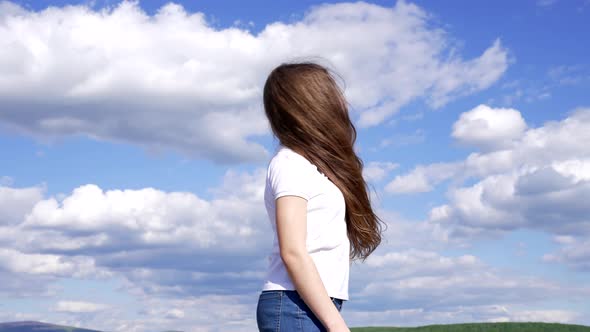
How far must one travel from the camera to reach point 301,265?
3.75 m

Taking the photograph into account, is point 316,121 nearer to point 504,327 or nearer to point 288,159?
point 288,159

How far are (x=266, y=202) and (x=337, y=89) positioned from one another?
2.58 feet

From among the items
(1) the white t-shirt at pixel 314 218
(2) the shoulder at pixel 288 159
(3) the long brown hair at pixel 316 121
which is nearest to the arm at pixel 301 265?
(1) the white t-shirt at pixel 314 218

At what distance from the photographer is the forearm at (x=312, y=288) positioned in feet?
12.2

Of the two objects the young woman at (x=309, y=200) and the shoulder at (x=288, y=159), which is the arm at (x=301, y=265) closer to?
the young woman at (x=309, y=200)

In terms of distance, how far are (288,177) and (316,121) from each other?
401 mm

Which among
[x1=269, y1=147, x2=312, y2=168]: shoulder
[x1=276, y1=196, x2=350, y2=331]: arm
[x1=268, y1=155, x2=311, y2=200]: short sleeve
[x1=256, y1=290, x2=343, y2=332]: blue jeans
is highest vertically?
[x1=269, y1=147, x2=312, y2=168]: shoulder

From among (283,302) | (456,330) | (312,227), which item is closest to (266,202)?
(312,227)

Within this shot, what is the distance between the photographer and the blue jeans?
3770 millimetres

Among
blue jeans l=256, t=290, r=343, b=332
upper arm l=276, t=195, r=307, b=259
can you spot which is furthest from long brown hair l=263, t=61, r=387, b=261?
blue jeans l=256, t=290, r=343, b=332

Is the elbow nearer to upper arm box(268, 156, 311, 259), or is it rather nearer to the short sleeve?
upper arm box(268, 156, 311, 259)

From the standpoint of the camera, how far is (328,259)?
3945 mm

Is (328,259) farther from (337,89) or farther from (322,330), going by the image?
(337,89)

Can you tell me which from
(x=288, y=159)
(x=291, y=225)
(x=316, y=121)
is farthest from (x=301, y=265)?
(x=316, y=121)
